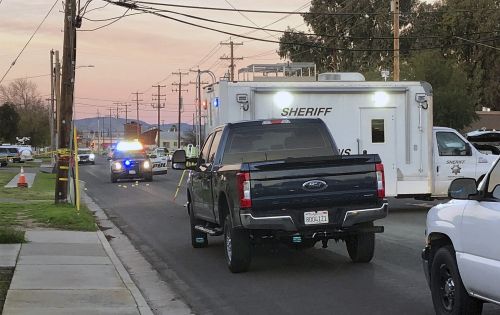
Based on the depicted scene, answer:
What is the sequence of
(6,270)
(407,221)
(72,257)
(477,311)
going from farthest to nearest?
(407,221), (72,257), (6,270), (477,311)

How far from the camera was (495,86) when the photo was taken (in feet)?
181

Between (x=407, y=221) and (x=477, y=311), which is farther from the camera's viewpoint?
(x=407, y=221)

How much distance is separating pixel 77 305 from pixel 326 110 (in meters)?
9.95

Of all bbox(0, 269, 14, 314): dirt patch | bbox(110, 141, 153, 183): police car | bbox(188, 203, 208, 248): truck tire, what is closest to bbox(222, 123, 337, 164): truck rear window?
bbox(188, 203, 208, 248): truck tire

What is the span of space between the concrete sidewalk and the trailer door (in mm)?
7378

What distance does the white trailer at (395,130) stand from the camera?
15.9 m

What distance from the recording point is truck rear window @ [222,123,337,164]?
33.6 feet

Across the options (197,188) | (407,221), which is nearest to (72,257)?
(197,188)

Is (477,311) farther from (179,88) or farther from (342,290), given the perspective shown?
(179,88)

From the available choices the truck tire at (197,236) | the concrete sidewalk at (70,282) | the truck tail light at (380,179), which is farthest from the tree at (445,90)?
the truck tail light at (380,179)

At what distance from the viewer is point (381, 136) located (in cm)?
1614

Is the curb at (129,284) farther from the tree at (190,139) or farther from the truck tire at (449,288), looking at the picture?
the tree at (190,139)

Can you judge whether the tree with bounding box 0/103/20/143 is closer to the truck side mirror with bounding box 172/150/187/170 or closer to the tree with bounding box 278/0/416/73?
the tree with bounding box 278/0/416/73

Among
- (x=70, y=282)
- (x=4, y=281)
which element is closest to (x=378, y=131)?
(x=70, y=282)
